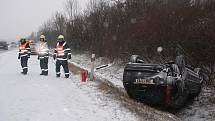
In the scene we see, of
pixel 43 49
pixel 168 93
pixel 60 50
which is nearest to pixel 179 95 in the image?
pixel 168 93

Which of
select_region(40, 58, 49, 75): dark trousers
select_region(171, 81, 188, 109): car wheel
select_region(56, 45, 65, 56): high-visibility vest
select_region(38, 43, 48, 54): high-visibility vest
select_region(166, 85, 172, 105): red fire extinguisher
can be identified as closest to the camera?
select_region(166, 85, 172, 105): red fire extinguisher

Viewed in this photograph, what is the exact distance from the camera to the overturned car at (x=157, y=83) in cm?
996

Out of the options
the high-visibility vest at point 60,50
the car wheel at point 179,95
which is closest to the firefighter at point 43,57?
the high-visibility vest at point 60,50

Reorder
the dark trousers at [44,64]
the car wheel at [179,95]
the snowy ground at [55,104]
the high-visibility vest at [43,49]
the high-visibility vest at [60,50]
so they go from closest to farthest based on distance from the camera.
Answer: the snowy ground at [55,104], the car wheel at [179,95], the high-visibility vest at [60,50], the dark trousers at [44,64], the high-visibility vest at [43,49]

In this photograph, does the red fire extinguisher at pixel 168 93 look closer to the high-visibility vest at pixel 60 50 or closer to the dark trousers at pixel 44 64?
the high-visibility vest at pixel 60 50

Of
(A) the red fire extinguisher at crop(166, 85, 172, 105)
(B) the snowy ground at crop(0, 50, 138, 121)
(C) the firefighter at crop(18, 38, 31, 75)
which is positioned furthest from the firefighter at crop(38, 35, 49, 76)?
(A) the red fire extinguisher at crop(166, 85, 172, 105)

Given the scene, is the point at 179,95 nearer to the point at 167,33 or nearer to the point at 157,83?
the point at 157,83

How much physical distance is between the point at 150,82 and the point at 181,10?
8398 millimetres

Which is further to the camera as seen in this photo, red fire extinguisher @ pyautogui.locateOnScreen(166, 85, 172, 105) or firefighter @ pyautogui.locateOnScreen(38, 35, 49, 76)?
firefighter @ pyautogui.locateOnScreen(38, 35, 49, 76)

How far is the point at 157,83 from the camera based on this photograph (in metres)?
9.98

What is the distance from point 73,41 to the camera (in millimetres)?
48031

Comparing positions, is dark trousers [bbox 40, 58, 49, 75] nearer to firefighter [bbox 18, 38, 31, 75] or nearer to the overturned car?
firefighter [bbox 18, 38, 31, 75]

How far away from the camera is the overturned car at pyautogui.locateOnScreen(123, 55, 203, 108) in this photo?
9.96 metres

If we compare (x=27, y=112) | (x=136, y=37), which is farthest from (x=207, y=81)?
(x=27, y=112)
